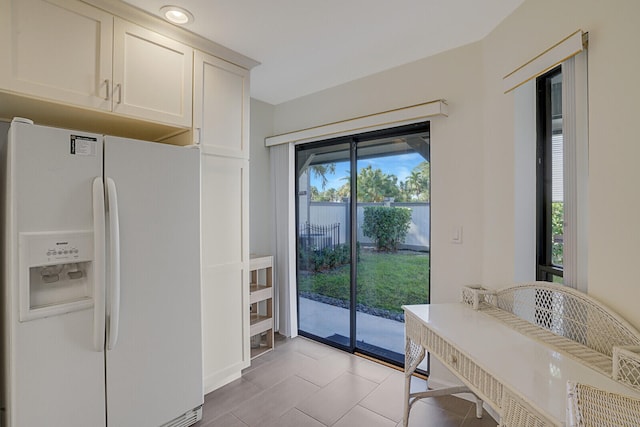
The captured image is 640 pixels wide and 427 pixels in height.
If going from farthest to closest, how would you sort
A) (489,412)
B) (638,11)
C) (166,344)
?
(489,412), (166,344), (638,11)

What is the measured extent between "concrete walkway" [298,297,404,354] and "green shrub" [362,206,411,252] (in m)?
0.71

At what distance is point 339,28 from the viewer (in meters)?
1.93

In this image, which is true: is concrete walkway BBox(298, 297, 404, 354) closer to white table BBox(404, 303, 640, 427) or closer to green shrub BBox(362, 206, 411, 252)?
green shrub BBox(362, 206, 411, 252)

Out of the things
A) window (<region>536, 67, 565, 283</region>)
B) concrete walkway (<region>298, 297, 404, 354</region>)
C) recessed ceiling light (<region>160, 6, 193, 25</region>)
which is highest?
recessed ceiling light (<region>160, 6, 193, 25</region>)

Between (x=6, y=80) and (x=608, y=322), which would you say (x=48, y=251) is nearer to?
(x=6, y=80)

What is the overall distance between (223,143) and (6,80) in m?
1.12

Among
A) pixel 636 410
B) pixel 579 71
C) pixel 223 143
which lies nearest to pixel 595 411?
pixel 636 410

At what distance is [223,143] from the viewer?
2227 millimetres

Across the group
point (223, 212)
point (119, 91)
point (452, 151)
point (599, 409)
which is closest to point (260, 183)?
point (223, 212)

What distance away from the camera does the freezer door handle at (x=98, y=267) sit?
1.43 m

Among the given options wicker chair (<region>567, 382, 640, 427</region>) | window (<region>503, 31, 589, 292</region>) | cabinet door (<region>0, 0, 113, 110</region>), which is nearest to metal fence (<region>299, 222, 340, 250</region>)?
window (<region>503, 31, 589, 292</region>)

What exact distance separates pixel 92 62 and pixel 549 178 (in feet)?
8.59

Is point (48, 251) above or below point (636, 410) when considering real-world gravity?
above

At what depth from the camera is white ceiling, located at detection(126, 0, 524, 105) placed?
1.70 metres
